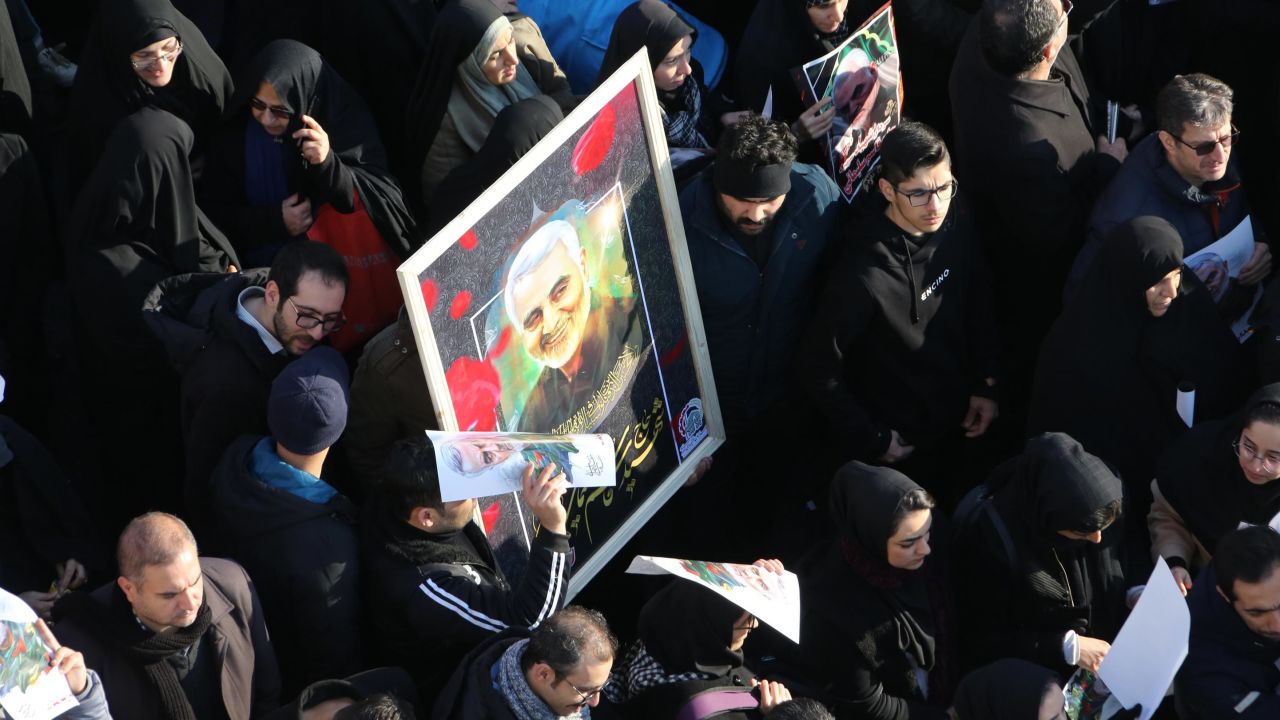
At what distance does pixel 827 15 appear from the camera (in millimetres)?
5570

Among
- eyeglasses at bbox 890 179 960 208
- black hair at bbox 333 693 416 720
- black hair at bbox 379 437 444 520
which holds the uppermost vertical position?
black hair at bbox 379 437 444 520

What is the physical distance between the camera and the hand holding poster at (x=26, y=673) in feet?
11.0

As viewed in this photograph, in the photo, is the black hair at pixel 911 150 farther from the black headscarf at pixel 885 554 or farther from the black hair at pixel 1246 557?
the black hair at pixel 1246 557

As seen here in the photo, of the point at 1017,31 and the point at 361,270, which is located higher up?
the point at 1017,31

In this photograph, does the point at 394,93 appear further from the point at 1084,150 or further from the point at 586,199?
the point at 1084,150

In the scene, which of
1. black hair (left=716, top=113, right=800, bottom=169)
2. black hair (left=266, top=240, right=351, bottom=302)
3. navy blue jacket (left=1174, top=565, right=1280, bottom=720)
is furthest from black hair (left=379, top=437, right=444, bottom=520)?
navy blue jacket (left=1174, top=565, right=1280, bottom=720)

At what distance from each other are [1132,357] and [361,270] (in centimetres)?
283

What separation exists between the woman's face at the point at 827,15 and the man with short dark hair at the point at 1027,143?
1.67 ft

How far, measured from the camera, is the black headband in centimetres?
468

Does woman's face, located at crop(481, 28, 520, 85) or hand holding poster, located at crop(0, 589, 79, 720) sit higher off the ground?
woman's face, located at crop(481, 28, 520, 85)

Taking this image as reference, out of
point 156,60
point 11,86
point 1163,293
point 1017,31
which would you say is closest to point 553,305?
point 156,60

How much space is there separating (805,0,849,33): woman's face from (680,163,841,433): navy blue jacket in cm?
81

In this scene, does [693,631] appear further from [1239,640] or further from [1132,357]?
[1132,357]

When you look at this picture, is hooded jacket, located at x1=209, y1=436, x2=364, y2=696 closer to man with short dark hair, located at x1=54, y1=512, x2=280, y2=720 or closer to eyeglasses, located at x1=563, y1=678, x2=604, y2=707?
man with short dark hair, located at x1=54, y1=512, x2=280, y2=720
